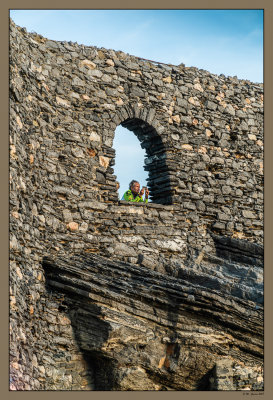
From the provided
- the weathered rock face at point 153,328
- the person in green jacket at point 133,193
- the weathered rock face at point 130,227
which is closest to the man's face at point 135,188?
the person in green jacket at point 133,193

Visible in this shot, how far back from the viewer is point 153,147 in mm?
13016

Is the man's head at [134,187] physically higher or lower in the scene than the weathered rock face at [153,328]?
higher

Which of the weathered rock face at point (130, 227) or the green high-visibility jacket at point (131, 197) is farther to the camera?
the green high-visibility jacket at point (131, 197)

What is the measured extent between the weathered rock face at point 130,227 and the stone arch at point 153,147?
3 cm

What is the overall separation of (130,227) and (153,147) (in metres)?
2.27

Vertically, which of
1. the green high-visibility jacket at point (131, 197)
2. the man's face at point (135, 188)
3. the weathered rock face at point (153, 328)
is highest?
the man's face at point (135, 188)

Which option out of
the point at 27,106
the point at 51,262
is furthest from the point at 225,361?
the point at 27,106

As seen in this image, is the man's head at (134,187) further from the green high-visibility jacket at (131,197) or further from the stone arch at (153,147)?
the stone arch at (153,147)

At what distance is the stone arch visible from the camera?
12602 mm

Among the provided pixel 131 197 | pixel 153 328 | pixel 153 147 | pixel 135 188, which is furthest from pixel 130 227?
pixel 153 328

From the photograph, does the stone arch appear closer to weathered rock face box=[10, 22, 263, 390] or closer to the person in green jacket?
weathered rock face box=[10, 22, 263, 390]

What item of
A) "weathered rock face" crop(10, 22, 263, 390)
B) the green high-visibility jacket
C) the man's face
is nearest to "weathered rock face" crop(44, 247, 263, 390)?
"weathered rock face" crop(10, 22, 263, 390)

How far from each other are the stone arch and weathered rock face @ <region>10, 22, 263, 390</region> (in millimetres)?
32

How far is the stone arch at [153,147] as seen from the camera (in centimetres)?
1260
